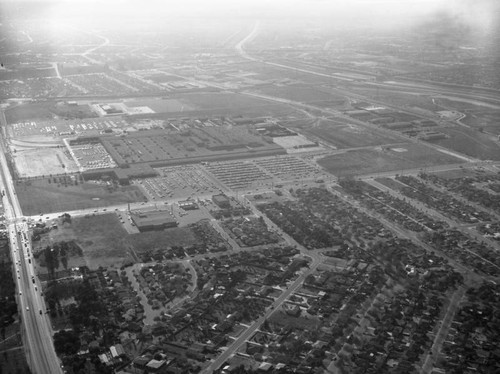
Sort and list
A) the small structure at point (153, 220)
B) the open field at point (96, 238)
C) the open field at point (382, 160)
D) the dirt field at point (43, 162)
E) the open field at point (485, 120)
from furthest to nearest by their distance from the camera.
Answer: the open field at point (485, 120) → the open field at point (382, 160) → the dirt field at point (43, 162) → the small structure at point (153, 220) → the open field at point (96, 238)

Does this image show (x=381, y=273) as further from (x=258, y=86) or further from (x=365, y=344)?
(x=258, y=86)

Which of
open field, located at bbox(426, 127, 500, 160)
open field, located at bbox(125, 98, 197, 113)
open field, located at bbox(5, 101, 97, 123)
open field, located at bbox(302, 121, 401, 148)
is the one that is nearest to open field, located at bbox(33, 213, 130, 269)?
open field, located at bbox(302, 121, 401, 148)

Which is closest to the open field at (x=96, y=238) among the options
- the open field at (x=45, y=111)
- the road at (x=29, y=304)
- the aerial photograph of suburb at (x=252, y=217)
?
the aerial photograph of suburb at (x=252, y=217)

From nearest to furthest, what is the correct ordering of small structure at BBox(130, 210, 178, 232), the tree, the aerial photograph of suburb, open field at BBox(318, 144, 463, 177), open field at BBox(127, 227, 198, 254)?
the tree → the aerial photograph of suburb → open field at BBox(127, 227, 198, 254) → small structure at BBox(130, 210, 178, 232) → open field at BBox(318, 144, 463, 177)

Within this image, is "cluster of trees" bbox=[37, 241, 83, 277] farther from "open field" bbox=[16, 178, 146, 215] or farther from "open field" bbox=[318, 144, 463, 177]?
"open field" bbox=[318, 144, 463, 177]

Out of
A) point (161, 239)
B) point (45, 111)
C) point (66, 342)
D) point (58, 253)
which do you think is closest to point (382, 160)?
point (161, 239)

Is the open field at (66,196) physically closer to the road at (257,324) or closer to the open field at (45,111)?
the road at (257,324)
